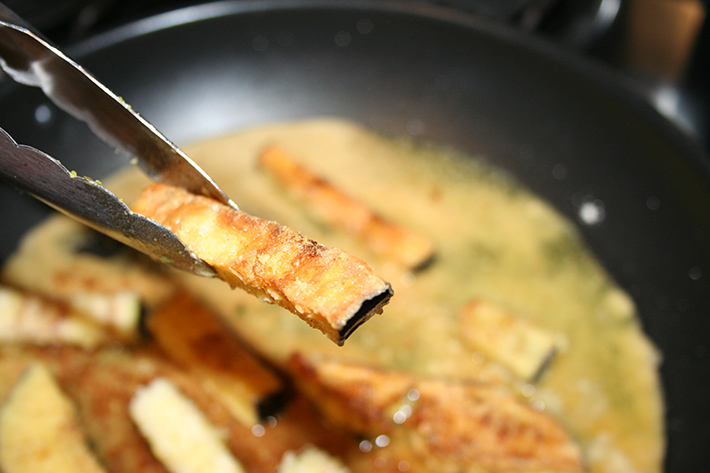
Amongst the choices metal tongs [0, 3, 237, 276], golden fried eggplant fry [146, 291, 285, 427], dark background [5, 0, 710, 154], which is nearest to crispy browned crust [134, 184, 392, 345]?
metal tongs [0, 3, 237, 276]

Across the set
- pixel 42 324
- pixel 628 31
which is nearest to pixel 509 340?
pixel 42 324

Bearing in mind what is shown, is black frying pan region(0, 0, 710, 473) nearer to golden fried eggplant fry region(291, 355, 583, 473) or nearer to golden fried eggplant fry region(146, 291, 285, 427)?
golden fried eggplant fry region(291, 355, 583, 473)

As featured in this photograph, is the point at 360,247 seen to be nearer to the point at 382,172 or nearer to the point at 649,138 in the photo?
the point at 382,172

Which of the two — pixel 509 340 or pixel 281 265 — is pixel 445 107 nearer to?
pixel 509 340

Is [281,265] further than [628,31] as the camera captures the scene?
No

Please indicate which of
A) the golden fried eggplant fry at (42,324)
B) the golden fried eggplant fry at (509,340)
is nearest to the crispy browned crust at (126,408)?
the golden fried eggplant fry at (42,324)

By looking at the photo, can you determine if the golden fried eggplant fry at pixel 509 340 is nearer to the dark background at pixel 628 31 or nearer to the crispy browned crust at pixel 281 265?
the crispy browned crust at pixel 281 265
